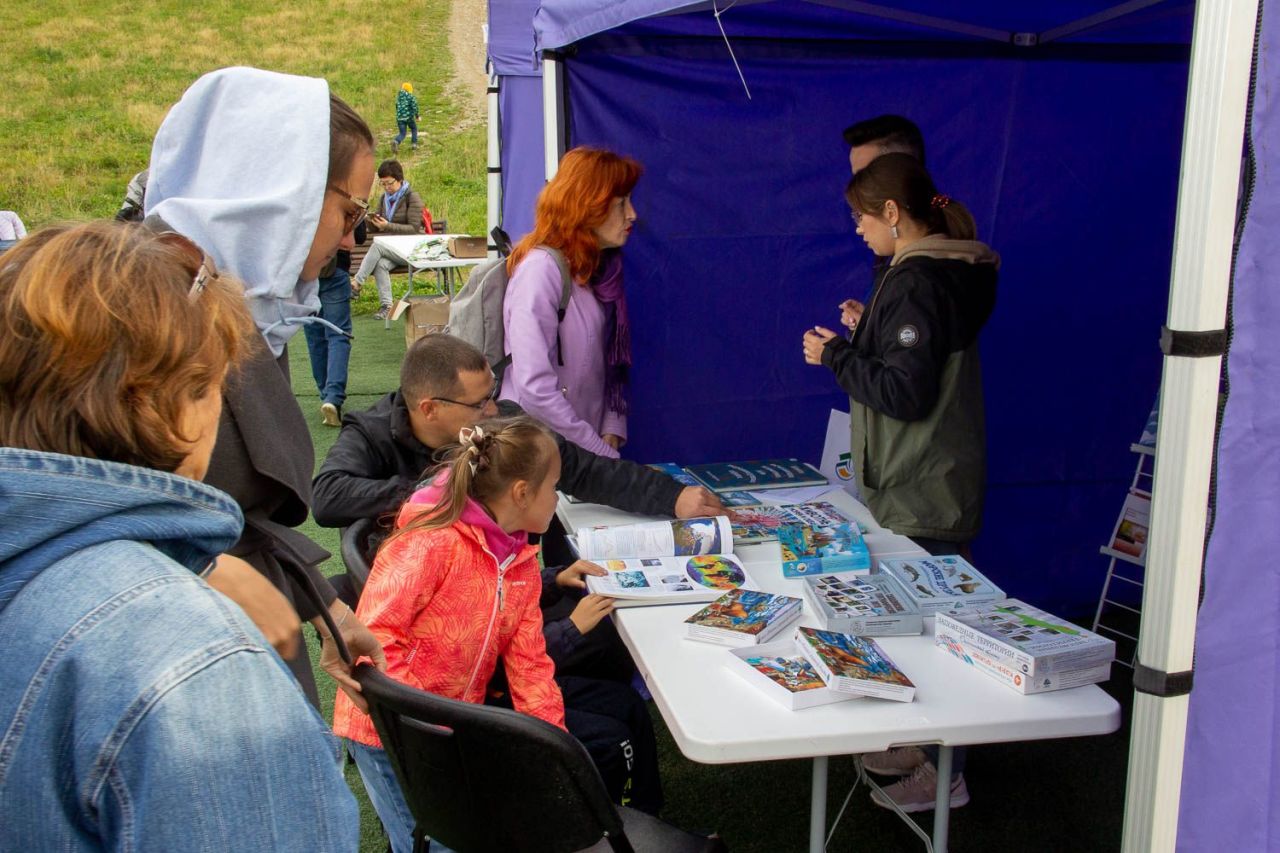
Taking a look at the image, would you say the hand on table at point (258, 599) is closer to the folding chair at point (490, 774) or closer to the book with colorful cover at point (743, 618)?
the folding chair at point (490, 774)

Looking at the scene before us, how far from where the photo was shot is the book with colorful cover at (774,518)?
8.52 feet

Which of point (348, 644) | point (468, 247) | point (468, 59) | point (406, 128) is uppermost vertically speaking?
point (468, 59)

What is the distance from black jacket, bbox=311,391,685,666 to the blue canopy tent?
899 mm

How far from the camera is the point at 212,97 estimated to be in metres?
1.50

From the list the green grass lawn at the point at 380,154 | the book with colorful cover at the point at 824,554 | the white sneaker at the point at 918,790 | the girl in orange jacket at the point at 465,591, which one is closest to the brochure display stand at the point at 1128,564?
the green grass lawn at the point at 380,154

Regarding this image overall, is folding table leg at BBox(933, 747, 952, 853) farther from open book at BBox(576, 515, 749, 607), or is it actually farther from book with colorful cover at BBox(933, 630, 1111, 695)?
open book at BBox(576, 515, 749, 607)

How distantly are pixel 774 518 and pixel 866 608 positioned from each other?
691mm

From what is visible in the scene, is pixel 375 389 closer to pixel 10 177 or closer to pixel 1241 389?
pixel 1241 389

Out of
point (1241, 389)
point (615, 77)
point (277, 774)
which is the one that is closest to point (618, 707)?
point (1241, 389)

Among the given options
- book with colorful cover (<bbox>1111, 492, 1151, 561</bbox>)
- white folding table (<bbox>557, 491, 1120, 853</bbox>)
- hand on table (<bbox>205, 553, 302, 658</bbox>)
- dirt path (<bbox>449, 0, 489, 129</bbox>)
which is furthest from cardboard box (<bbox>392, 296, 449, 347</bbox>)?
dirt path (<bbox>449, 0, 489, 129</bbox>)

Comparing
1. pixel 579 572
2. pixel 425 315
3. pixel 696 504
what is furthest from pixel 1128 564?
pixel 425 315

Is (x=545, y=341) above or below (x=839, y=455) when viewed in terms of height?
above

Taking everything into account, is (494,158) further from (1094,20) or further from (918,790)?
(918,790)

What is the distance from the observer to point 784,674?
1812mm
